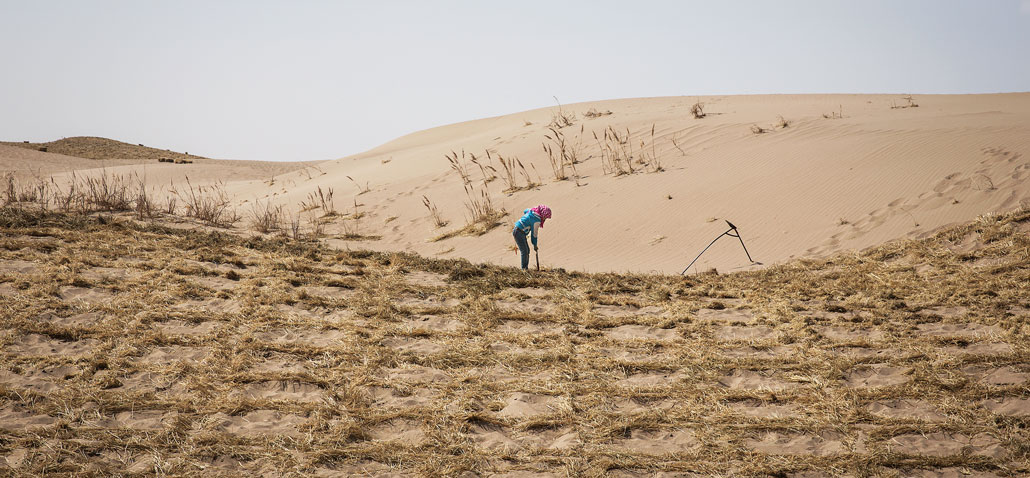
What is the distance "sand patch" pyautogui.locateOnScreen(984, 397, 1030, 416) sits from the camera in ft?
13.6

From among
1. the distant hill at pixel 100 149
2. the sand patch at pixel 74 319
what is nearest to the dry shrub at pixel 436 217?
the sand patch at pixel 74 319

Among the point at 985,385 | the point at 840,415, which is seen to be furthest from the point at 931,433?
the point at 985,385

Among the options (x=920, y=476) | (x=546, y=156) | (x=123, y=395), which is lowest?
(x=920, y=476)

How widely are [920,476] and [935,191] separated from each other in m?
6.90

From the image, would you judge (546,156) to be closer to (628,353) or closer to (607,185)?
(607,185)

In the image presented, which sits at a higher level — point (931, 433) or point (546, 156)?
point (546, 156)

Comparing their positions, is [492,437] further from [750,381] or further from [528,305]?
[528,305]

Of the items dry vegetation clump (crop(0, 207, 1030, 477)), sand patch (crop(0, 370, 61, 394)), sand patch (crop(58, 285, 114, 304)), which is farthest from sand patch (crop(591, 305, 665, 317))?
sand patch (crop(58, 285, 114, 304))

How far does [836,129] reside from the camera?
42.3 ft

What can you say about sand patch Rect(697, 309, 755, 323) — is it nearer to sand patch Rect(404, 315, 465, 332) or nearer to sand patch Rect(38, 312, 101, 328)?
sand patch Rect(404, 315, 465, 332)

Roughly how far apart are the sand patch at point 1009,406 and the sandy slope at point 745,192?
4.22 meters

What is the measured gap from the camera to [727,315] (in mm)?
6273

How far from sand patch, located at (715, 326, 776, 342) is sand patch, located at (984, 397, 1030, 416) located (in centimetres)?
165

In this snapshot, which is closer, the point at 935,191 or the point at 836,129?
the point at 935,191
